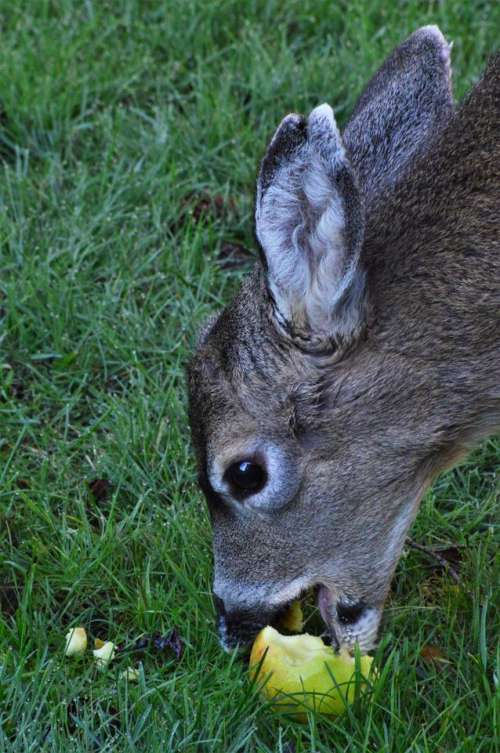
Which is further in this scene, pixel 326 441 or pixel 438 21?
pixel 438 21

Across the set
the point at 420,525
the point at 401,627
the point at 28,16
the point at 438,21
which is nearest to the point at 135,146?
the point at 28,16

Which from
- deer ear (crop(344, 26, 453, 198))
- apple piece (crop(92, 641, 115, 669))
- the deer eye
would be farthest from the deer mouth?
deer ear (crop(344, 26, 453, 198))

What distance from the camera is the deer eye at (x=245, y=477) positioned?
4.09m

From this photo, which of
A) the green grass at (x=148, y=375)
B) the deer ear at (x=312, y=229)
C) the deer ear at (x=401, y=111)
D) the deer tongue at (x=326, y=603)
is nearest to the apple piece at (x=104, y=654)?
the green grass at (x=148, y=375)

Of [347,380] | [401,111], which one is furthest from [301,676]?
[401,111]

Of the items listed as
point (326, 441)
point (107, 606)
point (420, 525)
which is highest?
point (326, 441)

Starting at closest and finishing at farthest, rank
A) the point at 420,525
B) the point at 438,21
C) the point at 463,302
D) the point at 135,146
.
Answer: the point at 463,302 → the point at 420,525 → the point at 135,146 → the point at 438,21

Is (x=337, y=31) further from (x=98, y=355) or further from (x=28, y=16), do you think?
(x=98, y=355)

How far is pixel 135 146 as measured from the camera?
6.74 metres

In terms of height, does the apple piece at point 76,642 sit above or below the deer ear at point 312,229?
below

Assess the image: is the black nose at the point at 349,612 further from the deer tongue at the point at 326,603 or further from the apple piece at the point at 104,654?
the apple piece at the point at 104,654

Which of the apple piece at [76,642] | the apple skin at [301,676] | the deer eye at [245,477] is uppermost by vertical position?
the deer eye at [245,477]

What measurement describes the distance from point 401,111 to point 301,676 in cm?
175

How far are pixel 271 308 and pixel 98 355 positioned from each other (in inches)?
76.2
